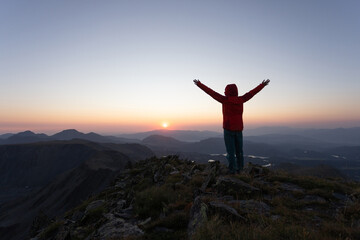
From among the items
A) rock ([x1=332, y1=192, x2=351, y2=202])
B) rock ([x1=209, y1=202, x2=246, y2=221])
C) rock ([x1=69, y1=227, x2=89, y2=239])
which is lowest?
rock ([x1=69, y1=227, x2=89, y2=239])

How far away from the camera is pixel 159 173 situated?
1505 centimetres

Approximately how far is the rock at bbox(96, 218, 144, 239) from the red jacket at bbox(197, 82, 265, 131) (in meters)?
5.91

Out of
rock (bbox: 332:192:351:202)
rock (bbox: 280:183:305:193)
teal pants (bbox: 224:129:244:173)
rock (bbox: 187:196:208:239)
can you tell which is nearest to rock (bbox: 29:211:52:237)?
teal pants (bbox: 224:129:244:173)

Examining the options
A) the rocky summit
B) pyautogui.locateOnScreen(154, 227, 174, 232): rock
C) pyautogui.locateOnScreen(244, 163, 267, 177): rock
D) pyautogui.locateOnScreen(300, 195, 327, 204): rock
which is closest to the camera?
the rocky summit

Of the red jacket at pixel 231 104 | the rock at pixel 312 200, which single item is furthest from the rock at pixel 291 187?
the red jacket at pixel 231 104

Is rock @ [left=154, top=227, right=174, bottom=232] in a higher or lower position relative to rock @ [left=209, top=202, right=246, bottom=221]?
lower

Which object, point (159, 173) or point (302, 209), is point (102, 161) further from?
point (302, 209)

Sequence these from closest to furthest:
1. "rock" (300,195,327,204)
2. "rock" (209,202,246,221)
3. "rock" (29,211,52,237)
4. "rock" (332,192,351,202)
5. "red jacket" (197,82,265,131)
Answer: "rock" (209,202,246,221) < "rock" (300,195,327,204) < "rock" (332,192,351,202) < "red jacket" (197,82,265,131) < "rock" (29,211,52,237)

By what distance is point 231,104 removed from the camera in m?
9.46

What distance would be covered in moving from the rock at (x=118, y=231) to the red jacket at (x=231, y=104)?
19.4ft

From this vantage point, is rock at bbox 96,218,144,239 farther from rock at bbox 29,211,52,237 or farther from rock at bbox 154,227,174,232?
rock at bbox 29,211,52,237

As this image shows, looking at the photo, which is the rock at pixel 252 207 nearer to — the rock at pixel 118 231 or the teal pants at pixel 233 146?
the rock at pixel 118 231

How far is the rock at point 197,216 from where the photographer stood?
4410mm

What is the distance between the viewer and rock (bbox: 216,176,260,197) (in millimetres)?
7447
